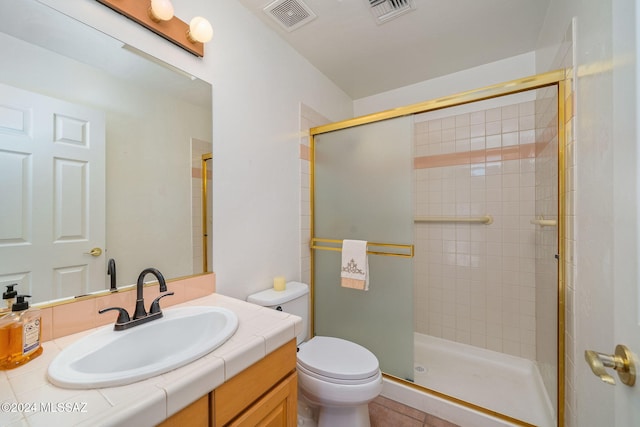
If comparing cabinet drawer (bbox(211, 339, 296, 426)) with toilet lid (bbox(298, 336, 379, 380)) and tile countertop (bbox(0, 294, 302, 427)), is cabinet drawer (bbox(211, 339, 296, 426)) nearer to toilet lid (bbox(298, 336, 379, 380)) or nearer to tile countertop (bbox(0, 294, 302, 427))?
tile countertop (bbox(0, 294, 302, 427))

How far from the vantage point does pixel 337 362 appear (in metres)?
1.27

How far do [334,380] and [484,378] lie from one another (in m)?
1.32

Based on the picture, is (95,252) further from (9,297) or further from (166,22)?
(166,22)

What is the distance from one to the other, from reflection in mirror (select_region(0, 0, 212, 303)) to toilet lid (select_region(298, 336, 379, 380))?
0.72 metres

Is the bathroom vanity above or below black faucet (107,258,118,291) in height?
below

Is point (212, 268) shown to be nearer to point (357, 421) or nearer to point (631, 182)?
point (357, 421)

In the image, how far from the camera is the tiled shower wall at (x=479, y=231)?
6.35ft

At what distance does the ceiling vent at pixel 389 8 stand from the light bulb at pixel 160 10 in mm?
1041

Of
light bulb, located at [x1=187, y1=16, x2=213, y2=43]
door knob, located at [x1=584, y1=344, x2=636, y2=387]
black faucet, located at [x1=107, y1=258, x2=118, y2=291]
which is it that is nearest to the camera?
door knob, located at [x1=584, y1=344, x2=636, y2=387]

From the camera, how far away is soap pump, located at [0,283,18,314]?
70 cm

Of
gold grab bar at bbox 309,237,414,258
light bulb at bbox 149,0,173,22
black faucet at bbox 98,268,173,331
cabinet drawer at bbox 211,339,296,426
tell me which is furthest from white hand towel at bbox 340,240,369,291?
light bulb at bbox 149,0,173,22

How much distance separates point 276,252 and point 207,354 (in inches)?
39.1

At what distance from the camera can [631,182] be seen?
1.42 ft

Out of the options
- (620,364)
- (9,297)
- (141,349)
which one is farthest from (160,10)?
(620,364)
